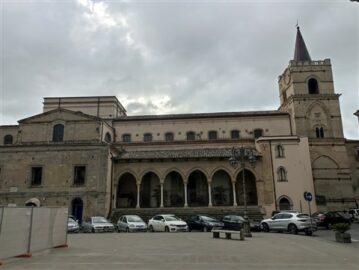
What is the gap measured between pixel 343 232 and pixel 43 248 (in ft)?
47.5

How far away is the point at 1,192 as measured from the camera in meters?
31.6

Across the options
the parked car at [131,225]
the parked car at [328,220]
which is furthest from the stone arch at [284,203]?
the parked car at [131,225]

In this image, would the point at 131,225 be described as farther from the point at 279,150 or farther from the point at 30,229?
the point at 279,150

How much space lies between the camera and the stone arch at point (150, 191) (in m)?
36.0

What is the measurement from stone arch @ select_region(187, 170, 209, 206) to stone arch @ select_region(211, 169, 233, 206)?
36.3 inches

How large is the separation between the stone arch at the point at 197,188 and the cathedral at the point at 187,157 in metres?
0.12

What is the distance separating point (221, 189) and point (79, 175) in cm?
1580

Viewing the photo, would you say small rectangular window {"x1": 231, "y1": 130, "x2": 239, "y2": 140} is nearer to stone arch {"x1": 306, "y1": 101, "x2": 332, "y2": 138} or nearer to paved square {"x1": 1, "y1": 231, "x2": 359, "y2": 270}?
stone arch {"x1": 306, "y1": 101, "x2": 332, "y2": 138}

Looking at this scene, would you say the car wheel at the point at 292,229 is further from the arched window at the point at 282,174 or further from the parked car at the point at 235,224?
the arched window at the point at 282,174

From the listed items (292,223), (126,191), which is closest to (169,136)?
(126,191)

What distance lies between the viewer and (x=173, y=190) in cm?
3644

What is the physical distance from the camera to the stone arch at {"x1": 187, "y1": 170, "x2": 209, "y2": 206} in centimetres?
3590

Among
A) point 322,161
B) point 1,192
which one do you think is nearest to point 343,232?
point 322,161

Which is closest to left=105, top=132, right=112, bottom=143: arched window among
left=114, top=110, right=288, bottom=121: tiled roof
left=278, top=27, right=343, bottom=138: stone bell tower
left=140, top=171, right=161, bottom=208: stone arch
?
left=114, top=110, right=288, bottom=121: tiled roof
